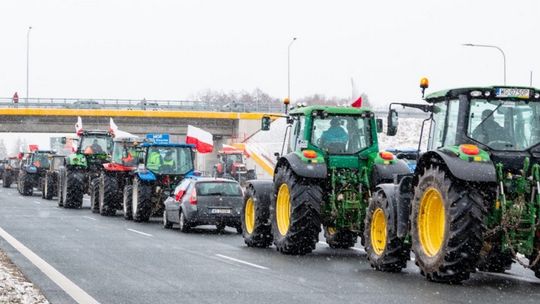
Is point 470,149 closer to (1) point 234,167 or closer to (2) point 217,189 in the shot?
(2) point 217,189

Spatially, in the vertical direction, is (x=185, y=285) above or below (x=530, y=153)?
below

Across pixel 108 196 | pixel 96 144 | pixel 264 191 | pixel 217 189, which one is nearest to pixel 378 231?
pixel 264 191

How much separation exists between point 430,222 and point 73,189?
2476 cm

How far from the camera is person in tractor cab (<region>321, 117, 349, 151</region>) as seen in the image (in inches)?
743

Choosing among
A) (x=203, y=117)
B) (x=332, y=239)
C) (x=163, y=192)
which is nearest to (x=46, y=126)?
(x=203, y=117)

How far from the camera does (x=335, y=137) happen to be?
1897 centimetres

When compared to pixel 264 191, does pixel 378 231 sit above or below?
below

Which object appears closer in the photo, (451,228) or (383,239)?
(451,228)

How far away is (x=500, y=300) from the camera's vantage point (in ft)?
38.3

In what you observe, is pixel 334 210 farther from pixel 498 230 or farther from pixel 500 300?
pixel 500 300

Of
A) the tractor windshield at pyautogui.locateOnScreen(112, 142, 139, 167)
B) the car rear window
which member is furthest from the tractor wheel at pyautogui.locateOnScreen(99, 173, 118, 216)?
the car rear window

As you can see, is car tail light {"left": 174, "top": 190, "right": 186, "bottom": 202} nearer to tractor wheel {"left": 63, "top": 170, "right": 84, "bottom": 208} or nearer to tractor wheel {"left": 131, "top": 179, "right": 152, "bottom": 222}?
tractor wheel {"left": 131, "top": 179, "right": 152, "bottom": 222}

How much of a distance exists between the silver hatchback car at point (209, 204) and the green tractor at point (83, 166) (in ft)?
35.2

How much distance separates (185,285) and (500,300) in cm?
382
